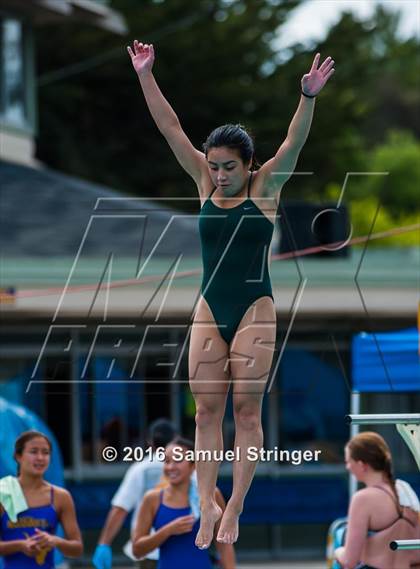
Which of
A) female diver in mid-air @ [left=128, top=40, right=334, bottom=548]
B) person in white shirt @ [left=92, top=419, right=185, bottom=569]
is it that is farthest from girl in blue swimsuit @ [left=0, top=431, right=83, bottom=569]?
female diver in mid-air @ [left=128, top=40, right=334, bottom=548]

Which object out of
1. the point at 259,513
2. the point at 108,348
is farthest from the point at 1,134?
the point at 259,513

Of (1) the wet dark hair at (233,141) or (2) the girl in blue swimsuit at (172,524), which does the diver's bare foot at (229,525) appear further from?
(2) the girl in blue swimsuit at (172,524)

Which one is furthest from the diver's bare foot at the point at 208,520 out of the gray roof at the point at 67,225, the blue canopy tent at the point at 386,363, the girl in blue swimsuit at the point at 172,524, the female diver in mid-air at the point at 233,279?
the gray roof at the point at 67,225

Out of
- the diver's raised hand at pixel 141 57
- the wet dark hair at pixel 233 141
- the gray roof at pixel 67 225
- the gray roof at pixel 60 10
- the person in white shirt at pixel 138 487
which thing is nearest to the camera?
the wet dark hair at pixel 233 141

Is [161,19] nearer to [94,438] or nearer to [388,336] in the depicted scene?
[94,438]

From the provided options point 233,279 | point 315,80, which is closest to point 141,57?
point 315,80

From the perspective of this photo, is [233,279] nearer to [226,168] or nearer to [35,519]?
[226,168]

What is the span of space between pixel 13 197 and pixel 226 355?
37.7 ft

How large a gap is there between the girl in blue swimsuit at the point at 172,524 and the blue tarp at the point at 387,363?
1.07 metres

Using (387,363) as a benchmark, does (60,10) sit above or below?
above

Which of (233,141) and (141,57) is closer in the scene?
(233,141)

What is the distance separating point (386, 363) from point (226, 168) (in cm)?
316

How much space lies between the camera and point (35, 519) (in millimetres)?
8531

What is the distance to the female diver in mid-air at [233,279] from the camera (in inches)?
229
